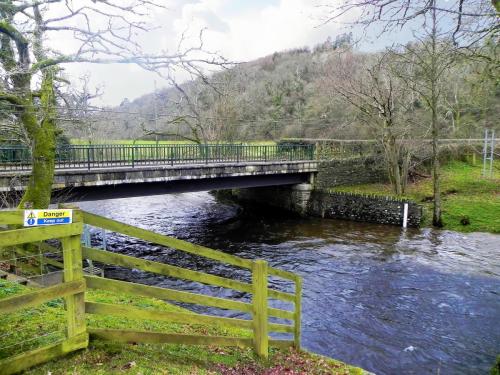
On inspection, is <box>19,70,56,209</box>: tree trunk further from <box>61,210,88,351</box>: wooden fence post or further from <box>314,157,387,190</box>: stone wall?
<box>314,157,387,190</box>: stone wall

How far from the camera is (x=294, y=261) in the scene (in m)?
14.6

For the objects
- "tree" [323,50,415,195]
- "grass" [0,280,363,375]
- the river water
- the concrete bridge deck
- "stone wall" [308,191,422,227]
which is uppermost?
"tree" [323,50,415,195]

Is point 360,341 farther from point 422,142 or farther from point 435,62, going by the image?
point 422,142

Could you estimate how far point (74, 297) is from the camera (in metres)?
3.28

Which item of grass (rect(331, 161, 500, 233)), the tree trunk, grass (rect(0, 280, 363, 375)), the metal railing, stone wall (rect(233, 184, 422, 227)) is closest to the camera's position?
grass (rect(0, 280, 363, 375))

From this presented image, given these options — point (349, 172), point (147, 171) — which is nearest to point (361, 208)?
point (349, 172)

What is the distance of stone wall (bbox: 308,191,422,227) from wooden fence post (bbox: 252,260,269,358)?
660 inches

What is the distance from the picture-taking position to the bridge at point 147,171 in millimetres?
14484

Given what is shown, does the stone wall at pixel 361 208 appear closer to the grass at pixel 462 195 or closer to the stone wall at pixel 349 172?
the grass at pixel 462 195

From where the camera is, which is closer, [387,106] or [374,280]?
[374,280]

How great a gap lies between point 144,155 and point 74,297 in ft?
52.2

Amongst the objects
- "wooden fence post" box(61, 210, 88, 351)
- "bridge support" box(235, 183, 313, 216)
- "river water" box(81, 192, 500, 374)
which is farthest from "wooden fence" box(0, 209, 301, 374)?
"bridge support" box(235, 183, 313, 216)

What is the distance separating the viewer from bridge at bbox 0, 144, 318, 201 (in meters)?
14.5

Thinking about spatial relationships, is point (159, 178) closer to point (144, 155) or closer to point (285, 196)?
point (144, 155)
